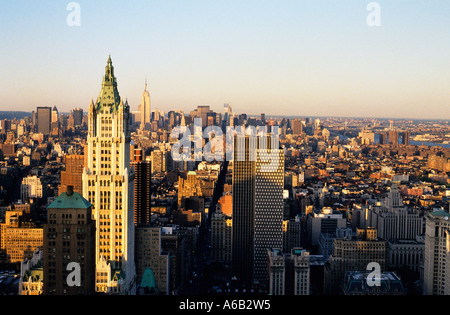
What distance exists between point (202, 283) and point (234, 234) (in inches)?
74.8

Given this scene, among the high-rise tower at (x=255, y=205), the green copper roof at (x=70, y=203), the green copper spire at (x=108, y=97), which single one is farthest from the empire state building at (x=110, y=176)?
the high-rise tower at (x=255, y=205)

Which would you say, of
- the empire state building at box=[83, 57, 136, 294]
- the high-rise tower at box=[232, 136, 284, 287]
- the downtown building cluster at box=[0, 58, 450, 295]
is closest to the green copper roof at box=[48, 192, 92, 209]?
the downtown building cluster at box=[0, 58, 450, 295]

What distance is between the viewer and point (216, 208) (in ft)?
45.8

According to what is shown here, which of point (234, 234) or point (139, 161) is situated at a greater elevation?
point (139, 161)

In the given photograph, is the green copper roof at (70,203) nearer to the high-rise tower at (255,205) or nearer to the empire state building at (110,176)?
the empire state building at (110,176)

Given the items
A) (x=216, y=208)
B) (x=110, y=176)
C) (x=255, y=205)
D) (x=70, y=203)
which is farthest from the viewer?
(x=216, y=208)

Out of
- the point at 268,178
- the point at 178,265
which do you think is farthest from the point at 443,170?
the point at 178,265

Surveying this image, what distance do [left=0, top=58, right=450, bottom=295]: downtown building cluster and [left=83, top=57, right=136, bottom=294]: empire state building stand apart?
1cm

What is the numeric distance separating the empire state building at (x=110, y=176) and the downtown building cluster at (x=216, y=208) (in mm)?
12

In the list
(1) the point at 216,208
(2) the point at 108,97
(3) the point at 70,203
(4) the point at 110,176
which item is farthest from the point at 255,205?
(3) the point at 70,203

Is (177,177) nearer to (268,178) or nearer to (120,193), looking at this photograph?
(268,178)

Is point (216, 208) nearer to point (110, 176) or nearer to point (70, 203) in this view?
point (110, 176)

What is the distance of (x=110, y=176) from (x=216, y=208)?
7987 millimetres

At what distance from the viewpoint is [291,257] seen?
9.27 meters
